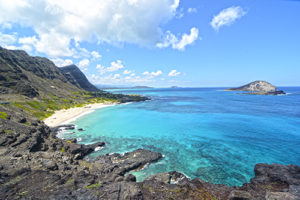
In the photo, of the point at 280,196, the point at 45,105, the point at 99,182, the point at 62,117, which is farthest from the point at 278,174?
the point at 45,105

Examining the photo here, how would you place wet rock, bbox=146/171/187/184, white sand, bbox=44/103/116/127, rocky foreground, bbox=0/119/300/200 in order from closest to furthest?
rocky foreground, bbox=0/119/300/200, wet rock, bbox=146/171/187/184, white sand, bbox=44/103/116/127

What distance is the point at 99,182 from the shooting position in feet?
52.7

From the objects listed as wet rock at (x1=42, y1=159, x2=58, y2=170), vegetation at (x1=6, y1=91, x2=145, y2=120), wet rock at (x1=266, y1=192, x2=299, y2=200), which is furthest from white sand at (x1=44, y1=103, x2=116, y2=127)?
wet rock at (x1=266, y1=192, x2=299, y2=200)

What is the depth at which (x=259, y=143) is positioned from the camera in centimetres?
3438

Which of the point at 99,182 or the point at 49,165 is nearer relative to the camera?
the point at 99,182

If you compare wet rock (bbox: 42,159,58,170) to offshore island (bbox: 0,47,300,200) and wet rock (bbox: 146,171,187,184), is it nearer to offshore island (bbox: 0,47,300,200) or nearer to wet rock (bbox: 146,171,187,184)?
offshore island (bbox: 0,47,300,200)

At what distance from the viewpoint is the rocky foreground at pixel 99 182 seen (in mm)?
13219

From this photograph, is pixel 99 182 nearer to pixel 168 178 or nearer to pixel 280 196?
pixel 168 178

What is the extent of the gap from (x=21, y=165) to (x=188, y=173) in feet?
79.0

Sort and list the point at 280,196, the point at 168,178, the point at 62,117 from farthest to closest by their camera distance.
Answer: the point at 62,117 < the point at 168,178 < the point at 280,196

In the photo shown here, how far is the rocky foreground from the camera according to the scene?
43.4 ft

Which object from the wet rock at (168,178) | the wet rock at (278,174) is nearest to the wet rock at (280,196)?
the wet rock at (278,174)

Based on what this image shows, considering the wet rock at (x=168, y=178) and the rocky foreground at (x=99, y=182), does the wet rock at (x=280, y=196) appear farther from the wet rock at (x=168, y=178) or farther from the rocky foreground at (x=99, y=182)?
the wet rock at (x=168, y=178)

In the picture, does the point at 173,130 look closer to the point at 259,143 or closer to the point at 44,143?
the point at 259,143
